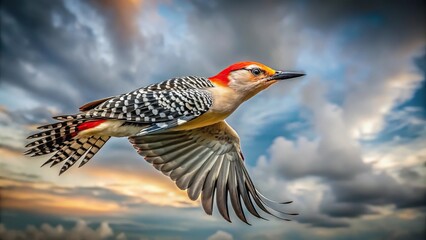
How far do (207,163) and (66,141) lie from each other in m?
1.38

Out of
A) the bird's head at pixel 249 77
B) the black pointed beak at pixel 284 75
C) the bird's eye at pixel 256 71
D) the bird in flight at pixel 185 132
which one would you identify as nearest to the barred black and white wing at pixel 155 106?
the bird in flight at pixel 185 132

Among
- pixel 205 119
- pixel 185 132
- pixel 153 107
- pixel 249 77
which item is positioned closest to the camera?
pixel 153 107

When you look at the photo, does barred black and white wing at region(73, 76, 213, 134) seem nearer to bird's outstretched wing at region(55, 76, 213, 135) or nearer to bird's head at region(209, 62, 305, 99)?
bird's outstretched wing at region(55, 76, 213, 135)

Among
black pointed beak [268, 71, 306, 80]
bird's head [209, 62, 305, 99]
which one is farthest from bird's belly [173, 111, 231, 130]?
black pointed beak [268, 71, 306, 80]

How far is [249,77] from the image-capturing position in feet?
11.8

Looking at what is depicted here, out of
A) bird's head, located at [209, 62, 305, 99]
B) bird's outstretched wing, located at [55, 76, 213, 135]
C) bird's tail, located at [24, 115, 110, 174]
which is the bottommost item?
bird's tail, located at [24, 115, 110, 174]

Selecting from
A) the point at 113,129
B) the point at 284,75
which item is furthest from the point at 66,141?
the point at 284,75

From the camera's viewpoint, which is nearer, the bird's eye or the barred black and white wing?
the barred black and white wing

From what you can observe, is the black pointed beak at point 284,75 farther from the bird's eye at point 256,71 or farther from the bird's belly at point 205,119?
the bird's belly at point 205,119

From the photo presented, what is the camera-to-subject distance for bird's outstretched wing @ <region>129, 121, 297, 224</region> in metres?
4.00

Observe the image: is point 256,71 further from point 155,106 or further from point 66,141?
point 66,141

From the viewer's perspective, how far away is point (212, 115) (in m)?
3.43

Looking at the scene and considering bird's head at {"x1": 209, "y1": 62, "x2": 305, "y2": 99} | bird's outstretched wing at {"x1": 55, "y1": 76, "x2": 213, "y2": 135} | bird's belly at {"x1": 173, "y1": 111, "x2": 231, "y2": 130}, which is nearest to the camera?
bird's outstretched wing at {"x1": 55, "y1": 76, "x2": 213, "y2": 135}

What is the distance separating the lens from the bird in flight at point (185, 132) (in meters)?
3.21
